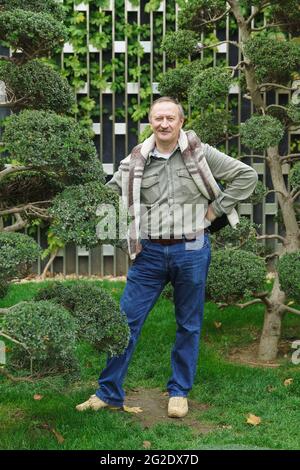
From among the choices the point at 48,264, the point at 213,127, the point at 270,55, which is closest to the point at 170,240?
the point at 213,127

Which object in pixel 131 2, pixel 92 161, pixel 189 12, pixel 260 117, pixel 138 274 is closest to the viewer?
→ pixel 92 161

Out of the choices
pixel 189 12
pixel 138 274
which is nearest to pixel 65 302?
pixel 138 274

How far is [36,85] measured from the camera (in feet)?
12.8

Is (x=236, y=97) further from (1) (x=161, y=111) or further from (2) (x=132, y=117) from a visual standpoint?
(1) (x=161, y=111)

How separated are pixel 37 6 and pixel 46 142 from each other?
0.87 metres

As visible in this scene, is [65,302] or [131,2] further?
[131,2]

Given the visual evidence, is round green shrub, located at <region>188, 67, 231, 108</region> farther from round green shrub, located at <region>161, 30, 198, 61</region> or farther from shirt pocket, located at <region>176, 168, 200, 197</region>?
shirt pocket, located at <region>176, 168, 200, 197</region>

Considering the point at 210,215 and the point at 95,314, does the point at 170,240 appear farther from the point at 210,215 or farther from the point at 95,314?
the point at 95,314

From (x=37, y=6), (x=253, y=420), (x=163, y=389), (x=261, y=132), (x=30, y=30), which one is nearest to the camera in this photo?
(x=30, y=30)

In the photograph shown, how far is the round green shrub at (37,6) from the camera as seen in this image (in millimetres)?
3918

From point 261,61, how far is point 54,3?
1.81 metres

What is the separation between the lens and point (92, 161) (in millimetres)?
3836

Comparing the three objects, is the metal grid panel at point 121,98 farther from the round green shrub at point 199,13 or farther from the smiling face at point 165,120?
the smiling face at point 165,120
